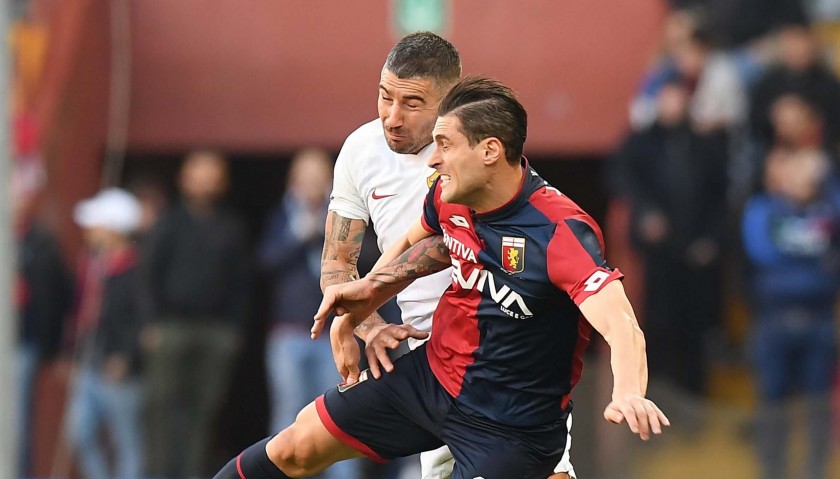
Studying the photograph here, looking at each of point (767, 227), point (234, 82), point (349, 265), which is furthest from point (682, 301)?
point (349, 265)

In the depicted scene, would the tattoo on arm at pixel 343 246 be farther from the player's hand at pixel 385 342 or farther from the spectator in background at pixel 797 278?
the spectator in background at pixel 797 278

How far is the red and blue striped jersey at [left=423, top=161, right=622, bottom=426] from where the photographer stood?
4.54 meters

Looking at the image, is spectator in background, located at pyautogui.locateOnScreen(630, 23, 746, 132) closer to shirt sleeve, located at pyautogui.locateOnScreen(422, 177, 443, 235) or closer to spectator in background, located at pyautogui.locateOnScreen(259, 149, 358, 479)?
spectator in background, located at pyautogui.locateOnScreen(259, 149, 358, 479)

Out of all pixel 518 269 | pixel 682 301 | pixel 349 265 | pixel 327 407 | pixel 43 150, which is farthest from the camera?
pixel 43 150

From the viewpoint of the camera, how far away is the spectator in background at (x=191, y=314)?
33.7ft

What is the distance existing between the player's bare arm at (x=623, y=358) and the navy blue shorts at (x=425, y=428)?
29.5 inches

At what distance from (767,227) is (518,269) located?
17.9 feet

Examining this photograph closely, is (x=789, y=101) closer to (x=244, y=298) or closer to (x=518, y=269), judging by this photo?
(x=244, y=298)

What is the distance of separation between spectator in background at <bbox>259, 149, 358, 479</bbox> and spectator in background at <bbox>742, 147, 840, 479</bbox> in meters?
2.87

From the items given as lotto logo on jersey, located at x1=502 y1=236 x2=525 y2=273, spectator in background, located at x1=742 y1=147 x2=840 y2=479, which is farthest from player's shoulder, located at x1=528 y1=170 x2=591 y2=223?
spectator in background, located at x1=742 y1=147 x2=840 y2=479

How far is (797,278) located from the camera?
31.8 feet

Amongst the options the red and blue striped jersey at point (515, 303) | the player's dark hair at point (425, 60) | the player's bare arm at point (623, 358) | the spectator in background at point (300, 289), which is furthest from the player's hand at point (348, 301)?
the spectator in background at point (300, 289)

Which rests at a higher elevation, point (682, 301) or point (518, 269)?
point (518, 269)

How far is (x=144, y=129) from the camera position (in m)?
11.4
